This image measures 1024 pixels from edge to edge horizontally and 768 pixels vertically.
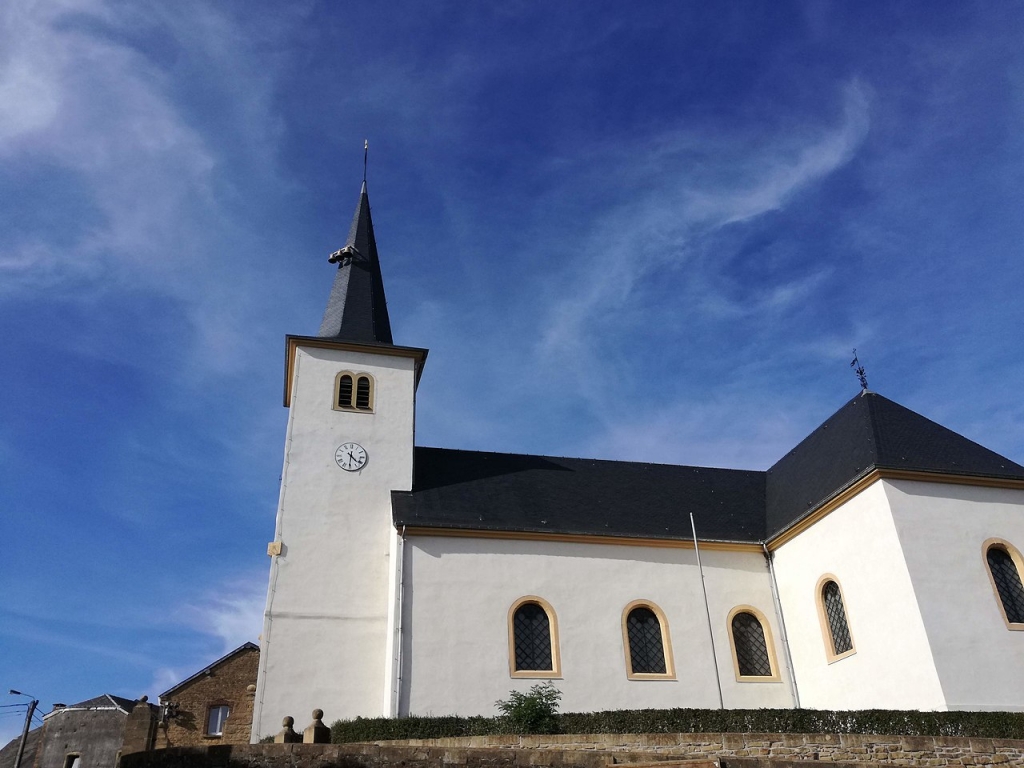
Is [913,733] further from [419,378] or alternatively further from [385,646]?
[419,378]

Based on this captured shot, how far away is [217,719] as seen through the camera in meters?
28.9

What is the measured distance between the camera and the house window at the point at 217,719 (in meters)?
28.7

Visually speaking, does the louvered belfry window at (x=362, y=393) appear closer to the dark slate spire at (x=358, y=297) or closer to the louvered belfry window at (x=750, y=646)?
the dark slate spire at (x=358, y=297)

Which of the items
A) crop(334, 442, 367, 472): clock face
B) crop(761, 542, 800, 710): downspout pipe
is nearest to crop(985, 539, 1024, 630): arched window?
crop(761, 542, 800, 710): downspout pipe

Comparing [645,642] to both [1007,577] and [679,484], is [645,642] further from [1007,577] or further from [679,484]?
[1007,577]

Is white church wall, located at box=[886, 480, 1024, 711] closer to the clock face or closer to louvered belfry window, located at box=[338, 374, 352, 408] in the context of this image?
the clock face

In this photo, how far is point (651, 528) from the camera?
23312mm

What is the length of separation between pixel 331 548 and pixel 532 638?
5.81 metres

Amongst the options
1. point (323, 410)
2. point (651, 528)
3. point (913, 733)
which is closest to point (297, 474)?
point (323, 410)

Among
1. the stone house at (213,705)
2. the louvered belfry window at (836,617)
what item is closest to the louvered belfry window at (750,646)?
the louvered belfry window at (836,617)

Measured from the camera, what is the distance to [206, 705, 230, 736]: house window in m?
28.7

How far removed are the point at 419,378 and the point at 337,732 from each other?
11831 millimetres

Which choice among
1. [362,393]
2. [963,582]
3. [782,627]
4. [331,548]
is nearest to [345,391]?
[362,393]

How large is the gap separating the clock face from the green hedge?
8.37 meters
